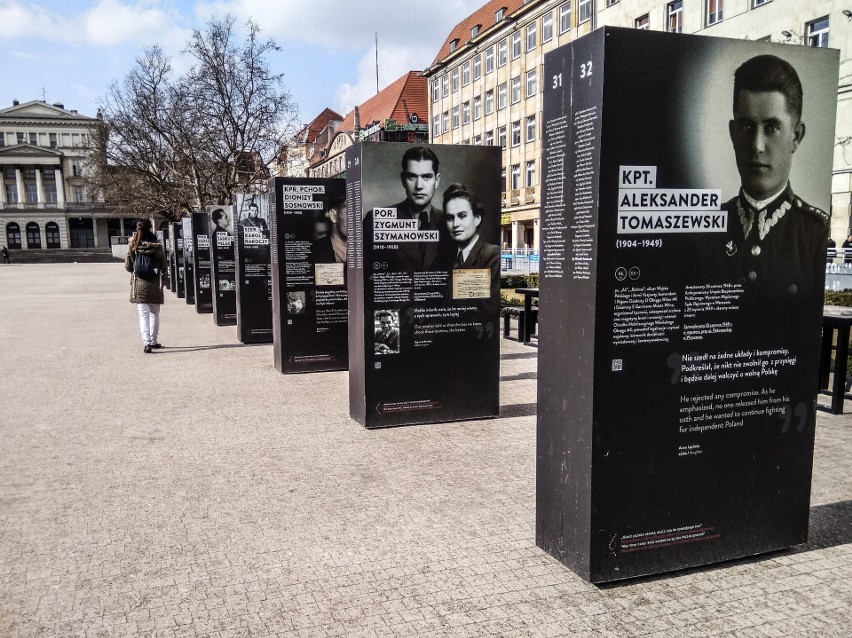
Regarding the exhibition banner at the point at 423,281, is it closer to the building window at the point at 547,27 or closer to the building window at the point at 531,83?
the building window at the point at 547,27

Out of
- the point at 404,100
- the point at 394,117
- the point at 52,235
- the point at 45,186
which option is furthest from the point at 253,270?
the point at 45,186

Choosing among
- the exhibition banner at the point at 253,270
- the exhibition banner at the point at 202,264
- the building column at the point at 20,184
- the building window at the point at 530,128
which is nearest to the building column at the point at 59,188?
the building column at the point at 20,184

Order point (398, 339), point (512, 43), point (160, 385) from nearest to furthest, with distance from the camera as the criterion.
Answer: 1. point (398, 339)
2. point (160, 385)
3. point (512, 43)

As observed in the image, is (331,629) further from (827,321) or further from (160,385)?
(160,385)

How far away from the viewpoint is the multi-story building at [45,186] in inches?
4163

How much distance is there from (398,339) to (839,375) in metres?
4.45

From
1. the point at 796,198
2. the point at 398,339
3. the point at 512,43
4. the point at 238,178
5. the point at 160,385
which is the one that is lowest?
the point at 160,385

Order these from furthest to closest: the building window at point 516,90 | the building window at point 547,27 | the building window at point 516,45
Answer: the building window at point 516,90 → the building window at point 516,45 → the building window at point 547,27

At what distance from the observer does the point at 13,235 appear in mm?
106125

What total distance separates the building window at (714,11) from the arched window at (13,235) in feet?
331

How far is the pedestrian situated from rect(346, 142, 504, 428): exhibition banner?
5.98 metres

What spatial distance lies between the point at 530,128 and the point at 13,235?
84.8m

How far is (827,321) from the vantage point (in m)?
7.40

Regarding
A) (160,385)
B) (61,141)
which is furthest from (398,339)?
(61,141)
